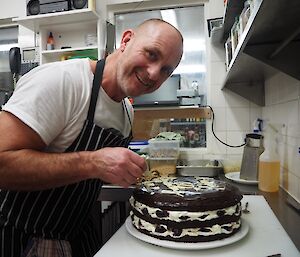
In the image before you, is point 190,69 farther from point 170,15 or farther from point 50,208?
point 50,208

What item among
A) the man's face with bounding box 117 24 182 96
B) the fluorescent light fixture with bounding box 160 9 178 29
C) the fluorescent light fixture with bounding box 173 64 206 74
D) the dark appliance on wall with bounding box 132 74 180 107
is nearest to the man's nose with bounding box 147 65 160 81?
the man's face with bounding box 117 24 182 96

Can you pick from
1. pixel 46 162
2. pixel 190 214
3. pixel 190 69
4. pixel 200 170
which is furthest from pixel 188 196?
pixel 190 69

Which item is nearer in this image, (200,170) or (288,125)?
(288,125)

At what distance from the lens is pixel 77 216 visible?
3.80 ft

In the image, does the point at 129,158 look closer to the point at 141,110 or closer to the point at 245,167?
the point at 245,167

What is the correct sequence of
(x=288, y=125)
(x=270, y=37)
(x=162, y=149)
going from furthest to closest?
(x=162, y=149)
(x=288, y=125)
(x=270, y=37)

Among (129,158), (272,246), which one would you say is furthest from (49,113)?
(272,246)

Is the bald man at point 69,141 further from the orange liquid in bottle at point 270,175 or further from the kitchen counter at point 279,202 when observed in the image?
the orange liquid in bottle at point 270,175

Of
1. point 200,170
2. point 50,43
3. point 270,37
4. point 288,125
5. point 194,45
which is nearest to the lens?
point 270,37

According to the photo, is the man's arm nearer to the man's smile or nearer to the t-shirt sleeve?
the t-shirt sleeve

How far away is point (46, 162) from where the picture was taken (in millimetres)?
879

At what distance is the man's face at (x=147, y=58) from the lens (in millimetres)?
1069

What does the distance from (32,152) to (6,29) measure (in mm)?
2507

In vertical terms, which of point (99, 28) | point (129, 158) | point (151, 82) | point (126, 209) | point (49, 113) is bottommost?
point (126, 209)
